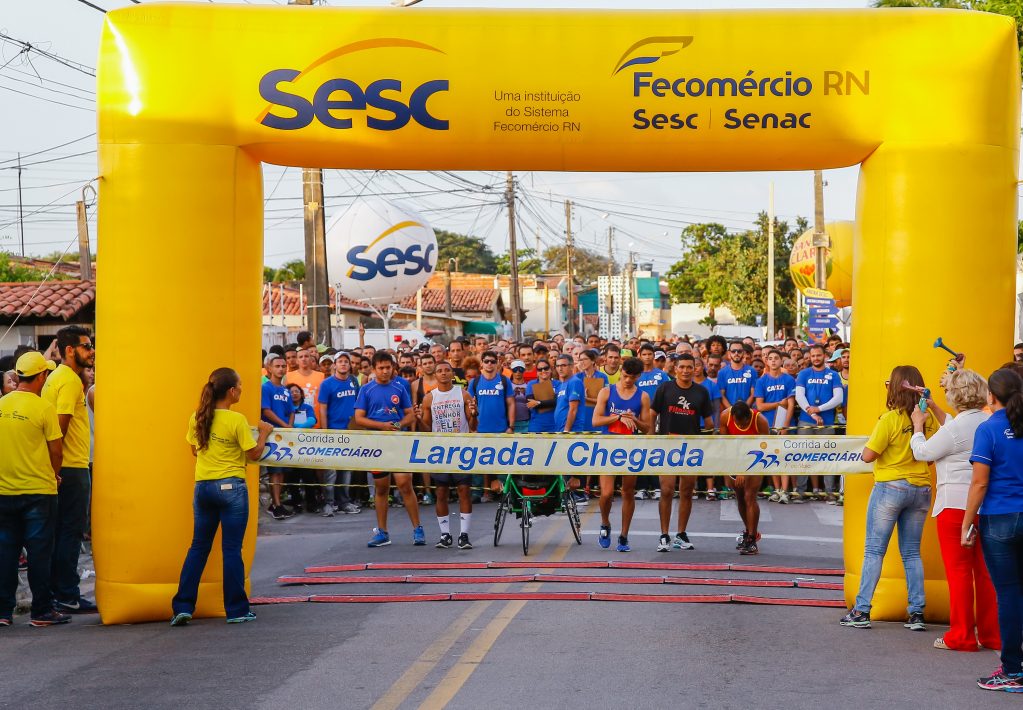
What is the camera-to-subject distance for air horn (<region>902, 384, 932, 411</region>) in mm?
8039

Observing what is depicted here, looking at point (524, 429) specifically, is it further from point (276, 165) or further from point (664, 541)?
point (276, 165)

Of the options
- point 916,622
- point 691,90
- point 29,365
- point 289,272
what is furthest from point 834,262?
point 289,272

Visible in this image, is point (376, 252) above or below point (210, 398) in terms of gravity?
above

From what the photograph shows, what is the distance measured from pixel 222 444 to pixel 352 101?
2.62 m

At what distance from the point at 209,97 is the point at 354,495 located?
825 cm

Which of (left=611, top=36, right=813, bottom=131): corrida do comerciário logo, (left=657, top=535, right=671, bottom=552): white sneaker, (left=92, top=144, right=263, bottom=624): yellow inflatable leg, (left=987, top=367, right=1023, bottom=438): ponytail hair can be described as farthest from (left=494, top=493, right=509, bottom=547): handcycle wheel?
(left=987, top=367, right=1023, bottom=438): ponytail hair

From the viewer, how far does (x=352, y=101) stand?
873 centimetres

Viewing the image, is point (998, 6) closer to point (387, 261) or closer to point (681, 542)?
point (681, 542)

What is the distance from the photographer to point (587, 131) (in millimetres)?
8742

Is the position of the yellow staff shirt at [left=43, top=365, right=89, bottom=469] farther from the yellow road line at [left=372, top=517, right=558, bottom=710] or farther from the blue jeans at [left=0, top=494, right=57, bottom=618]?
the yellow road line at [left=372, top=517, right=558, bottom=710]

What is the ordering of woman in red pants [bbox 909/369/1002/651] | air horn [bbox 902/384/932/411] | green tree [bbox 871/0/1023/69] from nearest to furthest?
woman in red pants [bbox 909/369/1002/651] < air horn [bbox 902/384/932/411] < green tree [bbox 871/0/1023/69]

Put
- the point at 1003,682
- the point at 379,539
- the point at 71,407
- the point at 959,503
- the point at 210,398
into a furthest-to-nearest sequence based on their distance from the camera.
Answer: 1. the point at 379,539
2. the point at 71,407
3. the point at 210,398
4. the point at 959,503
5. the point at 1003,682

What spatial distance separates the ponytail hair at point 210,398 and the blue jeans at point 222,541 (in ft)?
1.19

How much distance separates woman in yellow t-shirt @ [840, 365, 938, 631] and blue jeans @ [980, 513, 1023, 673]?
4.24ft
